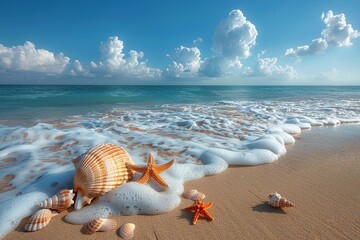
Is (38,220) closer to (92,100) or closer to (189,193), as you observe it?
(189,193)

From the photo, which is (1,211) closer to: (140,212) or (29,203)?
(29,203)

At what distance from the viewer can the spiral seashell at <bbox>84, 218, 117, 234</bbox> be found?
2.33 meters

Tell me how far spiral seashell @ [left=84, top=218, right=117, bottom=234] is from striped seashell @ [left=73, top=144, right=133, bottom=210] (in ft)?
1.16

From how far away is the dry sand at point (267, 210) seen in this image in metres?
2.31

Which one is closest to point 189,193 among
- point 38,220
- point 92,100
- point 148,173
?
point 148,173

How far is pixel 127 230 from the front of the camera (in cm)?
231

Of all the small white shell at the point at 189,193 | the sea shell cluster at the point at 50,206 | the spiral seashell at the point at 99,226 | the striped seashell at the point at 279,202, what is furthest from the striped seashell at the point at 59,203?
the striped seashell at the point at 279,202

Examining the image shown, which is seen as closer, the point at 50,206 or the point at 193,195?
the point at 50,206

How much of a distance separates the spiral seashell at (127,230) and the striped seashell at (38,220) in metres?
0.79

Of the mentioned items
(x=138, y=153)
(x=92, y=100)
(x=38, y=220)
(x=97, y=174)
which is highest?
(x=97, y=174)

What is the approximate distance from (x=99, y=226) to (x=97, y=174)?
584 mm

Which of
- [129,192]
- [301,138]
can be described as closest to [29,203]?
[129,192]

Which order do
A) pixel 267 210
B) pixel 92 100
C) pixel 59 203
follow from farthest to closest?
pixel 92 100 < pixel 267 210 < pixel 59 203

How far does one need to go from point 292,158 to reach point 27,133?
632 cm
